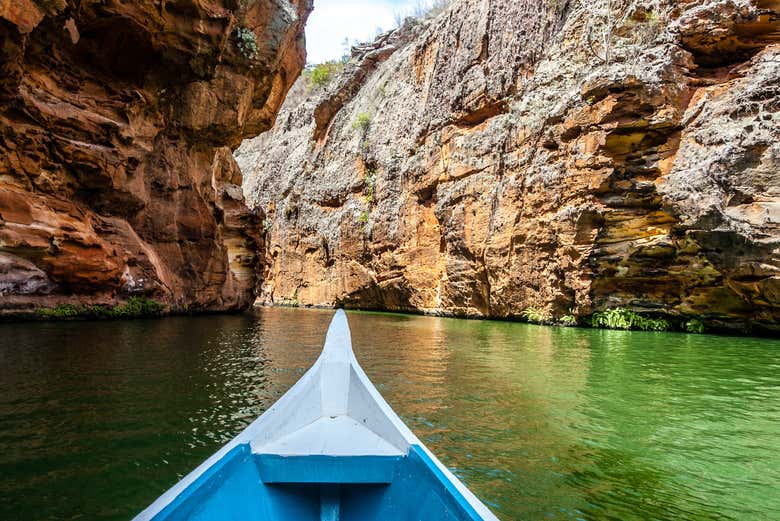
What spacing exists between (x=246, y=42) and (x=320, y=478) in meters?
18.1

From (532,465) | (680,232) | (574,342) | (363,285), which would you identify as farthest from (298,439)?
(363,285)

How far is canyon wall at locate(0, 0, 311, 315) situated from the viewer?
12141mm

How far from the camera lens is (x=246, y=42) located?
16781 mm

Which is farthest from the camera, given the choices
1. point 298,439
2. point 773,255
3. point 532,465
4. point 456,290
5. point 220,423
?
point 456,290

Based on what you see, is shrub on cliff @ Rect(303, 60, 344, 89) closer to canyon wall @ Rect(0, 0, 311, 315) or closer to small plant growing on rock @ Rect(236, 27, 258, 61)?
canyon wall @ Rect(0, 0, 311, 315)

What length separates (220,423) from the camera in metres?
4.25

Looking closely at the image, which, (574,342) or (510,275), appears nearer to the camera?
(574,342)

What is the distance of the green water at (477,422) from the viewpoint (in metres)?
2.87

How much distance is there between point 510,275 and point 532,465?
16.7m

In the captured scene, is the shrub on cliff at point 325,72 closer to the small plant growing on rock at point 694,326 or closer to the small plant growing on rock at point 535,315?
the small plant growing on rock at point 535,315

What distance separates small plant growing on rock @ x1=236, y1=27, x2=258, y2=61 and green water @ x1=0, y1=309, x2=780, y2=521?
41.5ft

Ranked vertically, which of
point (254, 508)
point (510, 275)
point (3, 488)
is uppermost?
point (510, 275)

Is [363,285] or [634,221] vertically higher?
[634,221]

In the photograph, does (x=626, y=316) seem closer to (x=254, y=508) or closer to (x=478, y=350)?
(x=478, y=350)
